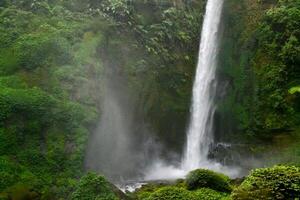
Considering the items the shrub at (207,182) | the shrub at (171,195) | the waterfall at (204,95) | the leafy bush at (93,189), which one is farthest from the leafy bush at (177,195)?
the waterfall at (204,95)

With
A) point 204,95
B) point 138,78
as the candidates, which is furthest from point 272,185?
point 204,95

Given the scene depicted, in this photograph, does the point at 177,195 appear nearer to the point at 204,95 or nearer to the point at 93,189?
the point at 93,189

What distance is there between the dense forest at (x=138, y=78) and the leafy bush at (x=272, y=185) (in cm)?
281

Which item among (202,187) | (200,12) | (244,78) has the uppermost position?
(200,12)

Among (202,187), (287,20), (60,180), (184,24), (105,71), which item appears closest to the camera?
(202,187)

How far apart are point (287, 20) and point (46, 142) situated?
14.1 meters

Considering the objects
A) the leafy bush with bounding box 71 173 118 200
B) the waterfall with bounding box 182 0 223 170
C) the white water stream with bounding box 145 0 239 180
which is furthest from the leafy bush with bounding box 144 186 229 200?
the waterfall with bounding box 182 0 223 170

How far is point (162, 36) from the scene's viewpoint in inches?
1046

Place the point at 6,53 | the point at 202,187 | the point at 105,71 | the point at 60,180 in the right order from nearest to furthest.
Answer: the point at 202,187 < the point at 60,180 < the point at 6,53 < the point at 105,71

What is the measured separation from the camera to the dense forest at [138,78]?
18.7 meters

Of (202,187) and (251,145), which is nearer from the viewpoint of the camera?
(202,187)

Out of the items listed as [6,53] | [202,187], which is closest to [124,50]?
[6,53]

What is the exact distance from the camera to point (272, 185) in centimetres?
1301

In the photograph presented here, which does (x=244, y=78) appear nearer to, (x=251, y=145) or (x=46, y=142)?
(x=251, y=145)
